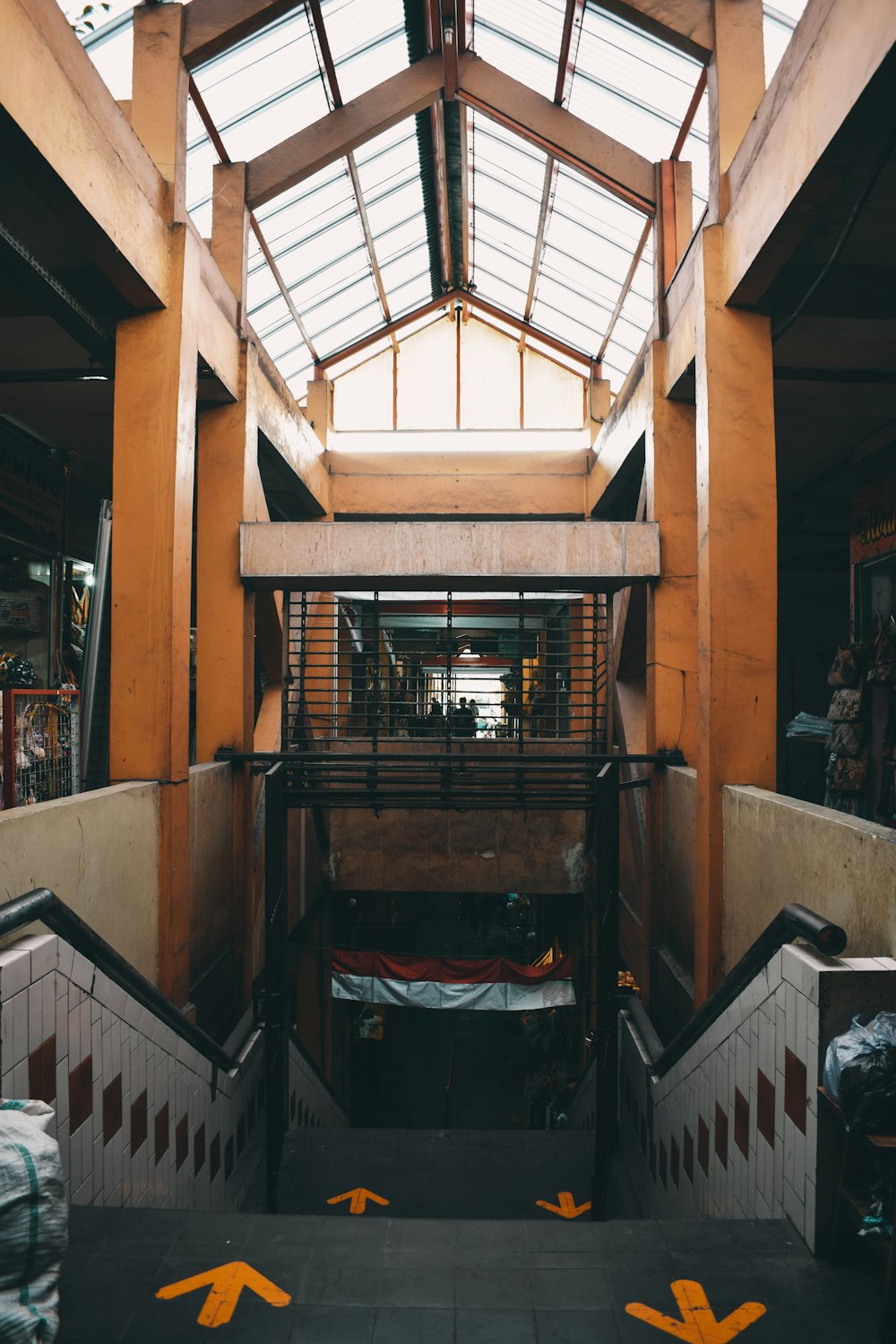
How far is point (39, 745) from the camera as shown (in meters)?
5.88

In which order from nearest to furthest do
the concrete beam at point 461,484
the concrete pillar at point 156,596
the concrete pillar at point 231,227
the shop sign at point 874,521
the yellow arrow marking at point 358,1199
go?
the concrete pillar at point 156,596
the yellow arrow marking at point 358,1199
the concrete pillar at point 231,227
the shop sign at point 874,521
the concrete beam at point 461,484

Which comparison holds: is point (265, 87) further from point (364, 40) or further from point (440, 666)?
point (440, 666)

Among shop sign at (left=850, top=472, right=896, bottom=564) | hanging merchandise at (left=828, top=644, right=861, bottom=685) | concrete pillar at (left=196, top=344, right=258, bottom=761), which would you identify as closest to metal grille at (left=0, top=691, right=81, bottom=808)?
concrete pillar at (left=196, top=344, right=258, bottom=761)

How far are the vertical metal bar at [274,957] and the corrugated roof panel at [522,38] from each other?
723 centimetres

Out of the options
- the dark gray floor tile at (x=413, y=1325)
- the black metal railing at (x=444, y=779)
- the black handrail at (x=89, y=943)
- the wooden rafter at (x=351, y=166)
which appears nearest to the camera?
the dark gray floor tile at (x=413, y=1325)

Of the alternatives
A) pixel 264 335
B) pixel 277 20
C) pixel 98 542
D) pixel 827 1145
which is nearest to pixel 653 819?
pixel 827 1145

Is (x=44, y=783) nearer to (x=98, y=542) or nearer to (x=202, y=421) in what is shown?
(x=98, y=542)

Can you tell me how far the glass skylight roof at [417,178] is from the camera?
25.2 ft

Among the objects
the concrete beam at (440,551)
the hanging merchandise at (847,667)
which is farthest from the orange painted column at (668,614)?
the hanging merchandise at (847,667)

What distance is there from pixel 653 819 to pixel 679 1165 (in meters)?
2.89

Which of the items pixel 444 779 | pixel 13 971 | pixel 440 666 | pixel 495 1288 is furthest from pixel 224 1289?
pixel 440 666

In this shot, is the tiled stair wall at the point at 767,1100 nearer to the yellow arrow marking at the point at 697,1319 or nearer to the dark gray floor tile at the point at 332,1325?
the yellow arrow marking at the point at 697,1319

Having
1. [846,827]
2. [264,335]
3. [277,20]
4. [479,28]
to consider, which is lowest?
[846,827]

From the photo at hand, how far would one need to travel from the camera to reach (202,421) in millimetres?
8109
